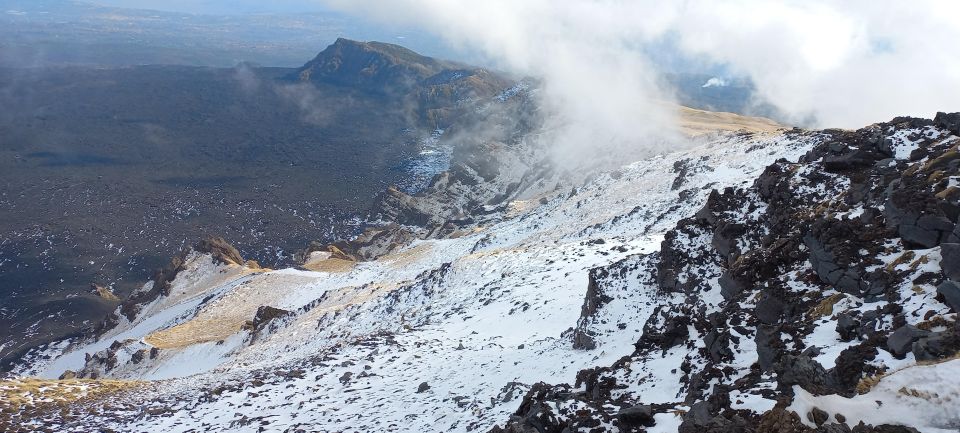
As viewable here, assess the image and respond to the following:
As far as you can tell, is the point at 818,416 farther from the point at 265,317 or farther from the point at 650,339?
the point at 265,317

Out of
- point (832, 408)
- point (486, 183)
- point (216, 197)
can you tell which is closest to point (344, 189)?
point (216, 197)

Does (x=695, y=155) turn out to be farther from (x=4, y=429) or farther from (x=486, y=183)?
(x=486, y=183)

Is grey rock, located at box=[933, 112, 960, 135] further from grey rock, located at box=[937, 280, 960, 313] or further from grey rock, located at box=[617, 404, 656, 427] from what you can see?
grey rock, located at box=[617, 404, 656, 427]

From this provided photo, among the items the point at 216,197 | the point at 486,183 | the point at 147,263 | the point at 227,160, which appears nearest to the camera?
the point at 147,263

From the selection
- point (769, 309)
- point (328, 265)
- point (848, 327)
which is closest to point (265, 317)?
point (328, 265)

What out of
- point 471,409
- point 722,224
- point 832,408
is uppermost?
point 722,224

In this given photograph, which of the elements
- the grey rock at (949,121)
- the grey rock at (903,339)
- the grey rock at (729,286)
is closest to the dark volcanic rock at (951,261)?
the grey rock at (903,339)

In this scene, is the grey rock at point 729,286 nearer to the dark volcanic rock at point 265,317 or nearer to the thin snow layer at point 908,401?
the thin snow layer at point 908,401
